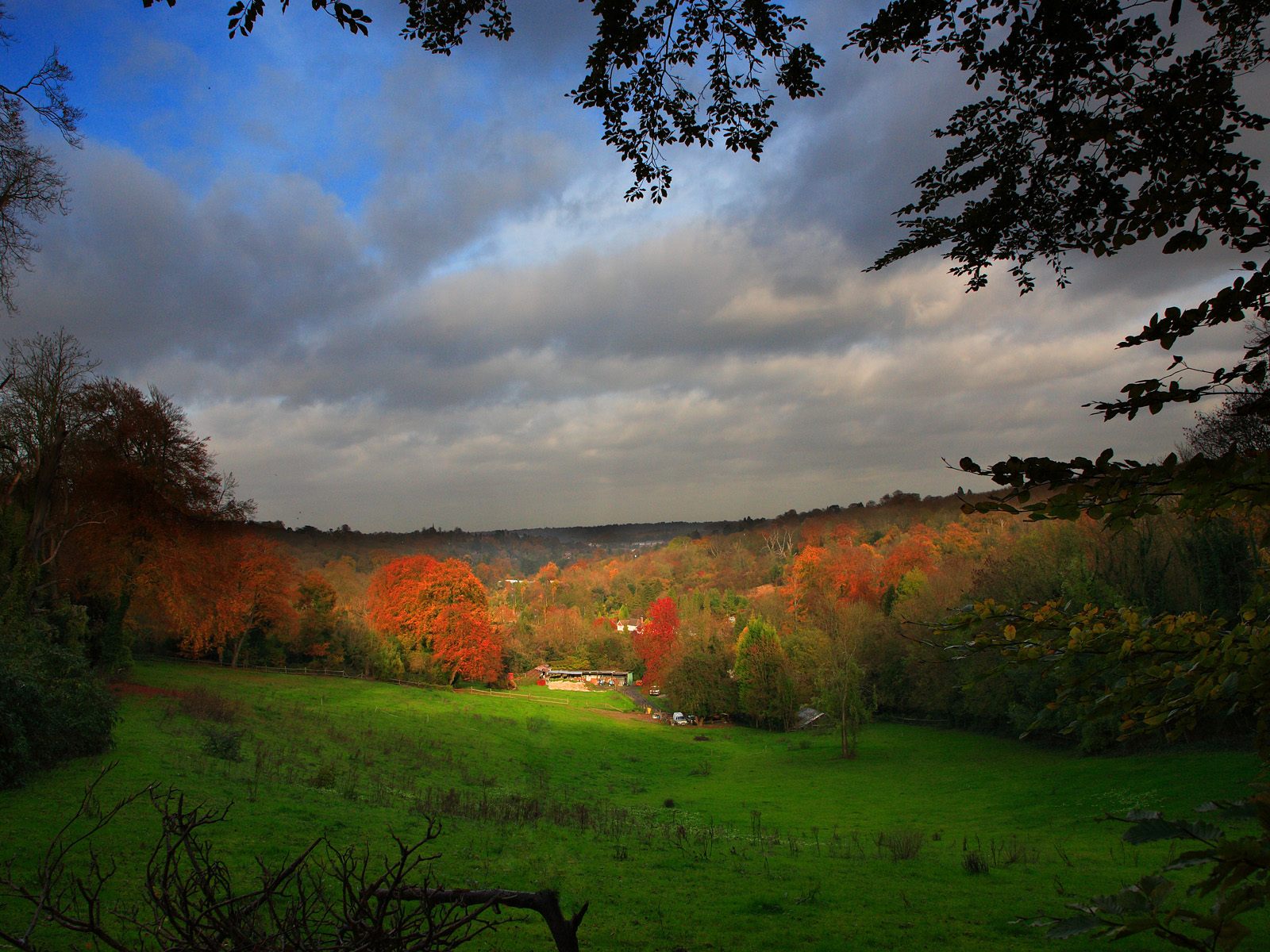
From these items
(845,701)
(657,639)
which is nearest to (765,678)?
(845,701)

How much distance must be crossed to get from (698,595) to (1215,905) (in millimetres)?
76337

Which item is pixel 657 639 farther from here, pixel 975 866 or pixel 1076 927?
pixel 1076 927

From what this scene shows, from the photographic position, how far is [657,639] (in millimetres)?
61281

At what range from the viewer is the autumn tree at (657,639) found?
5719 cm

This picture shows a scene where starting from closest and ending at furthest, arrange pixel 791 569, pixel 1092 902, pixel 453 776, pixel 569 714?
pixel 1092 902, pixel 453 776, pixel 569 714, pixel 791 569

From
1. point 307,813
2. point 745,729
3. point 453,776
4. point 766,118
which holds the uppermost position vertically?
point 766,118

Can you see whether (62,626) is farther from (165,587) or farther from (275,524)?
(275,524)

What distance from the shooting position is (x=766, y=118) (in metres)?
5.60

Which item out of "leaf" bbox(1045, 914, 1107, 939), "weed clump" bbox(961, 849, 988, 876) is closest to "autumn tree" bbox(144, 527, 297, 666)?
"weed clump" bbox(961, 849, 988, 876)

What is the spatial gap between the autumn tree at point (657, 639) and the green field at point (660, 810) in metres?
18.4

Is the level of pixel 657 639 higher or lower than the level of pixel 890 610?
lower

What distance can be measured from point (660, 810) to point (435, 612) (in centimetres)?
3092

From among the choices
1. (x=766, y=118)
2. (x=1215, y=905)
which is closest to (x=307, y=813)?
(x=766, y=118)

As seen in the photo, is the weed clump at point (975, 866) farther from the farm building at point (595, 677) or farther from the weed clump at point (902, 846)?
the farm building at point (595, 677)
